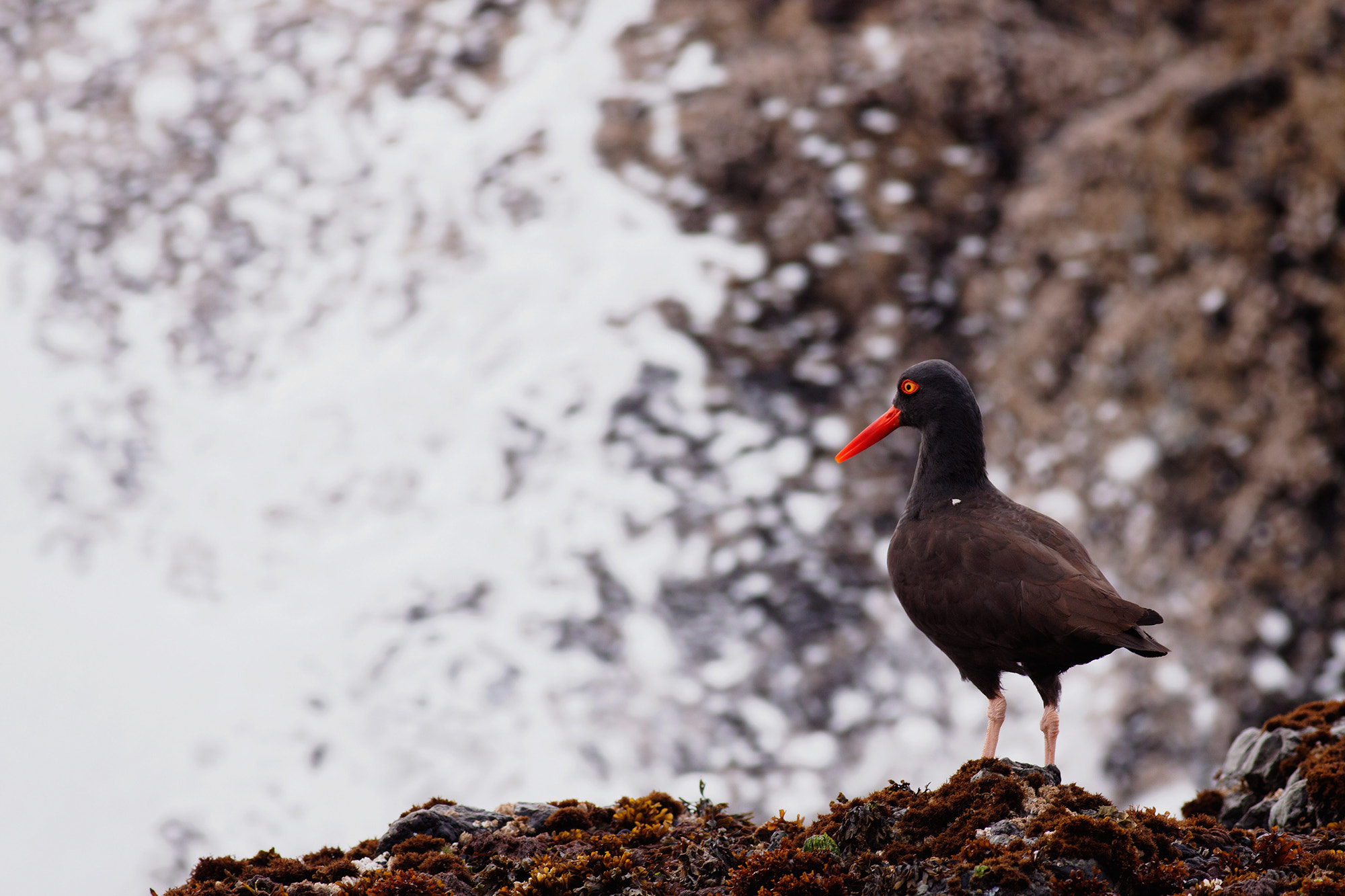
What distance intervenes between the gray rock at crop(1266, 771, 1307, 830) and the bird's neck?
274 centimetres

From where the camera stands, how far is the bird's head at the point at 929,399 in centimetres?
670

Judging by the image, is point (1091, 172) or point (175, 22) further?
point (175, 22)

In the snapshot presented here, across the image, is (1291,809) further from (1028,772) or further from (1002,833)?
(1002,833)

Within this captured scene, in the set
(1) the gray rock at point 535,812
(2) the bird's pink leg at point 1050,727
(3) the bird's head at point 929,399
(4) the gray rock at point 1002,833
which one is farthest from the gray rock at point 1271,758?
(1) the gray rock at point 535,812

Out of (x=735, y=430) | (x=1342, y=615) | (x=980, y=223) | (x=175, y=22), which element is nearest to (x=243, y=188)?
(x=175, y=22)

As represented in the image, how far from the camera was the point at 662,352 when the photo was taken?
57.3 ft

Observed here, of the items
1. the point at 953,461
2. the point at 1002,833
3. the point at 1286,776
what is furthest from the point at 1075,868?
the point at 1286,776

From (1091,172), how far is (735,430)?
7.86m

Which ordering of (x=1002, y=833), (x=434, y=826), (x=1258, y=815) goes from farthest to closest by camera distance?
(x=1258, y=815) < (x=434, y=826) < (x=1002, y=833)

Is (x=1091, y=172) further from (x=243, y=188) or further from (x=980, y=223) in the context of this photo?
(x=243, y=188)

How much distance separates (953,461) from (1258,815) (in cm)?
321

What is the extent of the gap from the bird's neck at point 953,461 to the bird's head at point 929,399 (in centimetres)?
5

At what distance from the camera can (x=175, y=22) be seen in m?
21.8

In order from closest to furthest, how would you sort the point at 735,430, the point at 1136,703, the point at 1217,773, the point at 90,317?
the point at 1217,773 → the point at 1136,703 → the point at 735,430 → the point at 90,317
